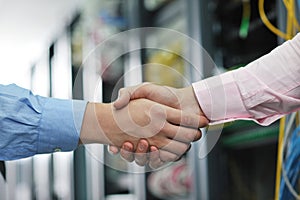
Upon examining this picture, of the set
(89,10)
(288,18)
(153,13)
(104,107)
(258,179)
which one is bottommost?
(258,179)

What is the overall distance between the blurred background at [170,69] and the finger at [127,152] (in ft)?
0.13

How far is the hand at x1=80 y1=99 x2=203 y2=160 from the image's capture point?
1.32m

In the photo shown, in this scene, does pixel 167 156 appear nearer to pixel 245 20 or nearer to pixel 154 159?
pixel 154 159

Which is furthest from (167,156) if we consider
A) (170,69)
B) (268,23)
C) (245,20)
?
(245,20)

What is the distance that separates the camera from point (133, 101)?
1385 millimetres

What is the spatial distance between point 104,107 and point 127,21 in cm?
183

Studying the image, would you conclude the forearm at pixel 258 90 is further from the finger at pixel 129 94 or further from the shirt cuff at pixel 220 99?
the finger at pixel 129 94

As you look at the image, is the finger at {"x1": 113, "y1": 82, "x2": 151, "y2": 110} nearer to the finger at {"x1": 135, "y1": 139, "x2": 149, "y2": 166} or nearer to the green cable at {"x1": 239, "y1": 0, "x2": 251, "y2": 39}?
the finger at {"x1": 135, "y1": 139, "x2": 149, "y2": 166}

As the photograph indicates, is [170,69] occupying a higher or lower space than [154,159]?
higher

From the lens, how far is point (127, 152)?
1339 millimetres

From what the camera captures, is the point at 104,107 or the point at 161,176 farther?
the point at 161,176

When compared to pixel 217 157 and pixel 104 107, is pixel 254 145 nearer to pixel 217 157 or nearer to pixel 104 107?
pixel 217 157

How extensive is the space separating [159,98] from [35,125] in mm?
280

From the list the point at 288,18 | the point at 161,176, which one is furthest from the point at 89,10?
the point at 288,18
